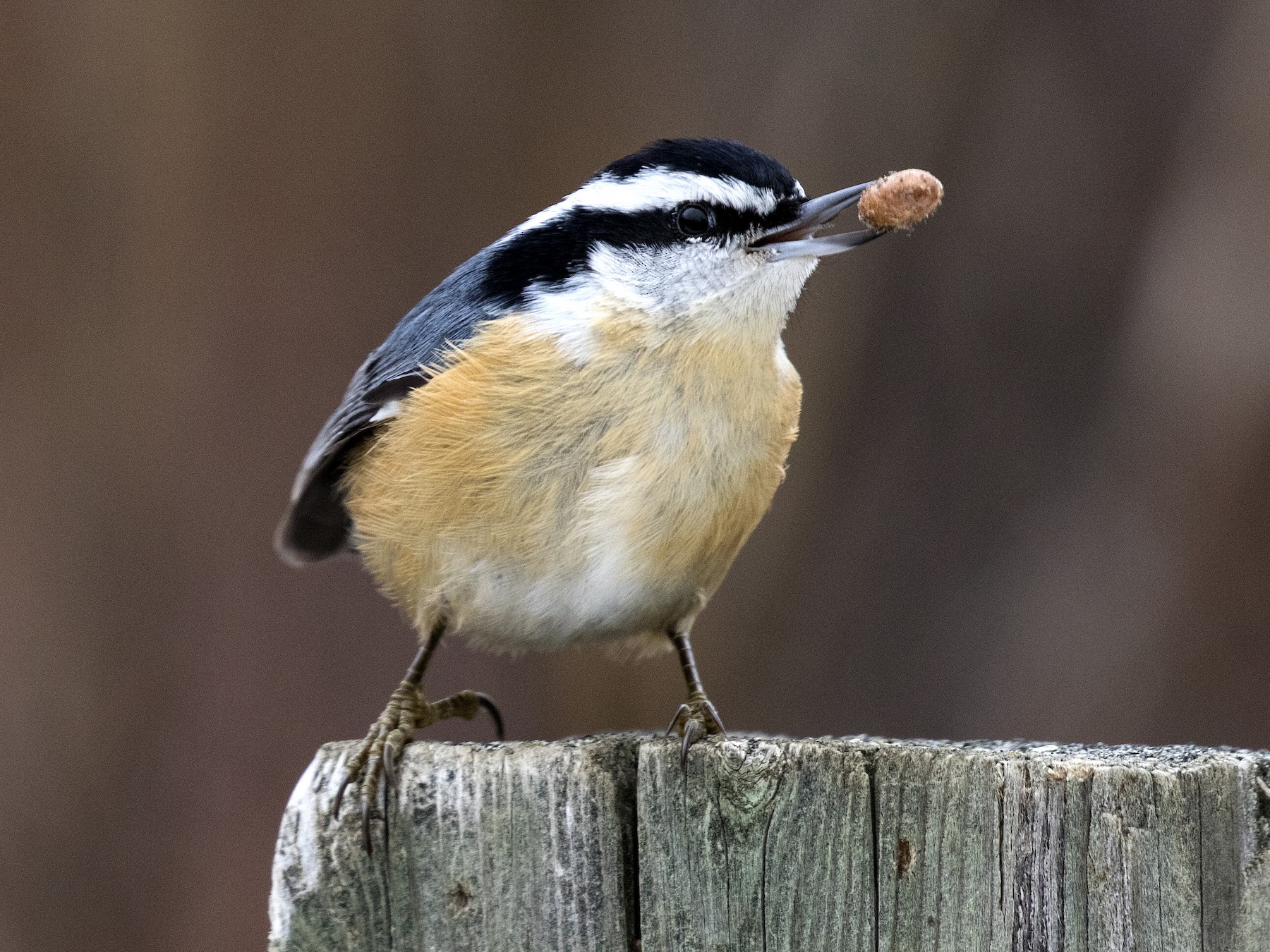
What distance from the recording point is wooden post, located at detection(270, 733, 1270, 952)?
66.6 inches

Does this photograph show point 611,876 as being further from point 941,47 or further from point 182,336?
point 941,47

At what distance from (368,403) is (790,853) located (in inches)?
65.2

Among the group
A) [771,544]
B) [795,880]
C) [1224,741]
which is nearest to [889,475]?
[771,544]

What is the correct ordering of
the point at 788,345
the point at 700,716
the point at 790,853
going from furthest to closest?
the point at 788,345 < the point at 700,716 < the point at 790,853

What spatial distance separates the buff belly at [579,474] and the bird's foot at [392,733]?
20 centimetres

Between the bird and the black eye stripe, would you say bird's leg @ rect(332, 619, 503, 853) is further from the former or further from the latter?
the black eye stripe

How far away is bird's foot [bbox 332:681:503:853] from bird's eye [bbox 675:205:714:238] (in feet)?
3.63

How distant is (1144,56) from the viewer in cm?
453

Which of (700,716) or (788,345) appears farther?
(788,345)

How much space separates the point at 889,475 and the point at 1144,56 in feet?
5.27

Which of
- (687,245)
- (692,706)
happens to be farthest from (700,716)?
(687,245)

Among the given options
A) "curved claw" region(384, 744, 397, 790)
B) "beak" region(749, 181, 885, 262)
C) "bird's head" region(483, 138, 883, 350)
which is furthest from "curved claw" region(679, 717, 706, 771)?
"beak" region(749, 181, 885, 262)

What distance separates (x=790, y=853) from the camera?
5.86 ft

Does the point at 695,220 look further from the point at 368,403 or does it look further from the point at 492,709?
the point at 492,709
